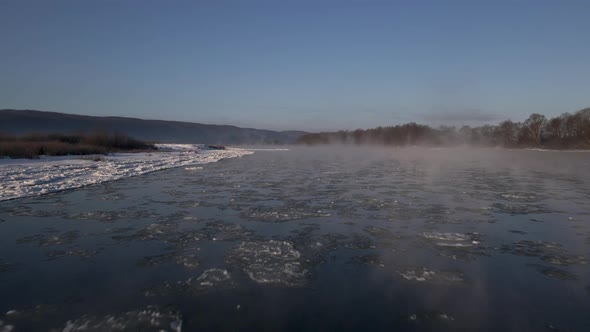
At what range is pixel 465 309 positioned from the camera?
10.0 ft

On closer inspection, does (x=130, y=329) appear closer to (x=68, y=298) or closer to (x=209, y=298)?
(x=209, y=298)

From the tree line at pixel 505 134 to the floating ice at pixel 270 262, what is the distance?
63894 mm

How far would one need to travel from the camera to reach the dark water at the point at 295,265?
114 inches

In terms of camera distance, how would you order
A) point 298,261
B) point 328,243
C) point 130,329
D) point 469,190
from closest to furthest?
point 130,329
point 298,261
point 328,243
point 469,190

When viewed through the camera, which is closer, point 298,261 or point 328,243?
point 298,261

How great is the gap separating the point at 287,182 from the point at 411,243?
7.27 meters

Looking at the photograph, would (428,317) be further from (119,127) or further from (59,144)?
(119,127)

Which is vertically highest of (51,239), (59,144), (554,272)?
(59,144)

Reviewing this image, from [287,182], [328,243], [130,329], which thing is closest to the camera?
[130,329]

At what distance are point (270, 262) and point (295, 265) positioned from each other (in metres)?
0.32

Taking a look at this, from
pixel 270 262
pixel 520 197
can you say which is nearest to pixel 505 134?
pixel 520 197

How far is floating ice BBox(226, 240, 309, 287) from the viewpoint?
3752 millimetres

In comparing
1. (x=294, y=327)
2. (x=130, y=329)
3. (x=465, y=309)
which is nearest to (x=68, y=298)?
(x=130, y=329)

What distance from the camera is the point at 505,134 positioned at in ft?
249
